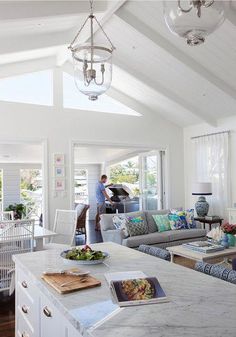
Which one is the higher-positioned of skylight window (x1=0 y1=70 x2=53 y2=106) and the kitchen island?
skylight window (x1=0 y1=70 x2=53 y2=106)

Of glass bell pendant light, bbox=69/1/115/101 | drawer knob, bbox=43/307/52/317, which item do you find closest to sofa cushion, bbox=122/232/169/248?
glass bell pendant light, bbox=69/1/115/101

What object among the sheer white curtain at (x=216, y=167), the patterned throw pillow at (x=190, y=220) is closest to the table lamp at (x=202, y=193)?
the sheer white curtain at (x=216, y=167)

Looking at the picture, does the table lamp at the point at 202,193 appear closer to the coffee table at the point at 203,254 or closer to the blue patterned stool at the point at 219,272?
the coffee table at the point at 203,254

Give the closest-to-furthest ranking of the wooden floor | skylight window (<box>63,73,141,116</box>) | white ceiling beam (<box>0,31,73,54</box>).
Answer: the wooden floor
white ceiling beam (<box>0,31,73,54</box>)
skylight window (<box>63,73,141,116</box>)

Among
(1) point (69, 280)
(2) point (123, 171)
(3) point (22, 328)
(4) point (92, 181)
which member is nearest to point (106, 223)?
(3) point (22, 328)

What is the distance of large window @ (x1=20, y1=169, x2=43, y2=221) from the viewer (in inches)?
404

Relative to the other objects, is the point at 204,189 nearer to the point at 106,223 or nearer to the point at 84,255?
the point at 106,223

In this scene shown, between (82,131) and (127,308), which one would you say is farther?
(82,131)

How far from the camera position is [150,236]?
5.36 m

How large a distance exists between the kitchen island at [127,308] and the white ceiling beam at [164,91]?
171 inches

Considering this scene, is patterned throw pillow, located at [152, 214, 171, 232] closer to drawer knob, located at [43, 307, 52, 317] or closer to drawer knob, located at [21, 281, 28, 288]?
drawer knob, located at [21, 281, 28, 288]

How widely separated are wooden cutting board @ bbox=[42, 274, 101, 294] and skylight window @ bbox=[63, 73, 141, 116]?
200 inches

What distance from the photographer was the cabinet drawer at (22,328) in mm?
1926

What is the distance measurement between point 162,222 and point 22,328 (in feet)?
13.1
